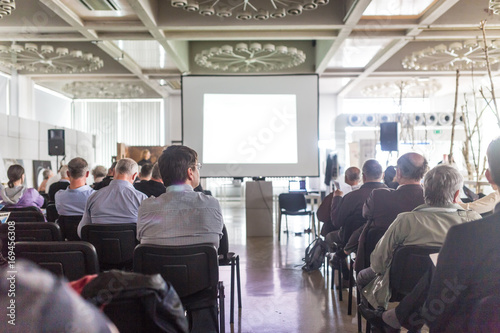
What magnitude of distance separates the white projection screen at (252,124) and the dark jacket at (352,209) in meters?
2.56

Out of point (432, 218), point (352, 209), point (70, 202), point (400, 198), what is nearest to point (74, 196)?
point (70, 202)

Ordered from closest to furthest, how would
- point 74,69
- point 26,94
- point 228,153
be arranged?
1. point 228,153
2. point 74,69
3. point 26,94

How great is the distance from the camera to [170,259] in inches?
77.1

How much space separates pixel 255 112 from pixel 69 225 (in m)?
3.33

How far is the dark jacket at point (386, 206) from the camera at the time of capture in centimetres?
275

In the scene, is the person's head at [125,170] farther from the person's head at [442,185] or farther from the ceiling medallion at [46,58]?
the ceiling medallion at [46,58]

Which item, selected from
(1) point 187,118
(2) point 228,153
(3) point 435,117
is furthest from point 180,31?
(3) point 435,117

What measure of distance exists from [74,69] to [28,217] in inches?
319

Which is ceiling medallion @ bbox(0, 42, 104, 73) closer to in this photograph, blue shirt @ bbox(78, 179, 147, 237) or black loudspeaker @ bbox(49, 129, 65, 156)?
black loudspeaker @ bbox(49, 129, 65, 156)

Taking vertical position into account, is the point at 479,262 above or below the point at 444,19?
below

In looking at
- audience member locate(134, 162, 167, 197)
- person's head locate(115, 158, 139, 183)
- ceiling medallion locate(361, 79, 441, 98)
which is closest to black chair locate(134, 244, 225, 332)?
person's head locate(115, 158, 139, 183)

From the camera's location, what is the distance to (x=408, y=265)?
1982 millimetres

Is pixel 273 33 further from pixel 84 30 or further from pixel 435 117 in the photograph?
pixel 435 117

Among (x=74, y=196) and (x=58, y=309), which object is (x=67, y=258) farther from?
(x=74, y=196)
